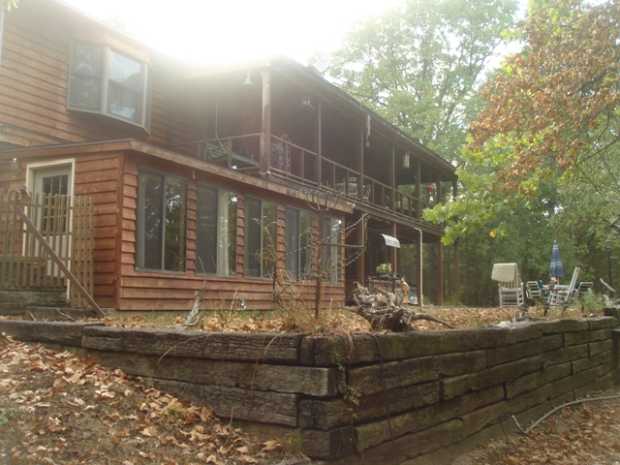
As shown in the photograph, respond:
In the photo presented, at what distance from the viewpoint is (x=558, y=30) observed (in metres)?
9.56

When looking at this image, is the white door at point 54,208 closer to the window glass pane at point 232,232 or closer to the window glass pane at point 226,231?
the window glass pane at point 226,231

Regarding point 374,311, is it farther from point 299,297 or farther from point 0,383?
point 0,383

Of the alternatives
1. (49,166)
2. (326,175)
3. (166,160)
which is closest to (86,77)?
(49,166)

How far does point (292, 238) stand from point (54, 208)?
24.5ft

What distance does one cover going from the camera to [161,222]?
1184cm

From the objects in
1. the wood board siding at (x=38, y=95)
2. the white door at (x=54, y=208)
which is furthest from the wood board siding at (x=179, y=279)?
the wood board siding at (x=38, y=95)

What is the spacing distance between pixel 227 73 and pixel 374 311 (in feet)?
40.6

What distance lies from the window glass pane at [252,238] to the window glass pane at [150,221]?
286 cm

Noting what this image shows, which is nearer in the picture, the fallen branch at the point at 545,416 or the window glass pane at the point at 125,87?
the fallen branch at the point at 545,416

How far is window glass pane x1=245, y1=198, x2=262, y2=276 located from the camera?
47.1 ft

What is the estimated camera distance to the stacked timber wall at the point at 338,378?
4098 mm

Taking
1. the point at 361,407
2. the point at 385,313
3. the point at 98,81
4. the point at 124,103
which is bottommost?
the point at 361,407

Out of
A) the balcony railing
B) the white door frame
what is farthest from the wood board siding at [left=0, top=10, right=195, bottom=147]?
the balcony railing

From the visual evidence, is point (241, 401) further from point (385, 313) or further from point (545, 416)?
point (545, 416)
